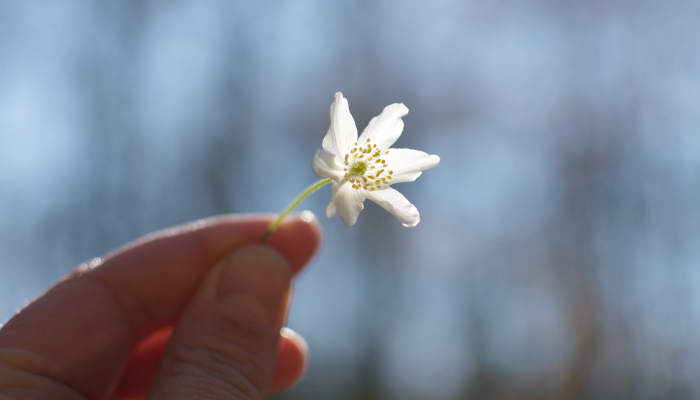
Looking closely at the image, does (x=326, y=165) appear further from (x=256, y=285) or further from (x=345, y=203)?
(x=256, y=285)

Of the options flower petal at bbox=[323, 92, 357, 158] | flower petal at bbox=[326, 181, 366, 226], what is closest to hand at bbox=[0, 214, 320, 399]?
flower petal at bbox=[326, 181, 366, 226]

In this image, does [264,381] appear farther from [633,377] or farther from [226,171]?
[633,377]

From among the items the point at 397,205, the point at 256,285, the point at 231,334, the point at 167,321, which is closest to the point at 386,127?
the point at 397,205

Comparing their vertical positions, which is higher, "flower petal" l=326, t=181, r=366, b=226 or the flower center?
the flower center

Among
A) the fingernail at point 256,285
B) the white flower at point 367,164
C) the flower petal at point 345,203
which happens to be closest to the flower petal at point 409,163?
the white flower at point 367,164

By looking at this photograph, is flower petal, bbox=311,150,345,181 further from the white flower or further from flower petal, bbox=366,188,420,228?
flower petal, bbox=366,188,420,228

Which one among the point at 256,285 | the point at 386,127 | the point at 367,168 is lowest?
the point at 256,285
